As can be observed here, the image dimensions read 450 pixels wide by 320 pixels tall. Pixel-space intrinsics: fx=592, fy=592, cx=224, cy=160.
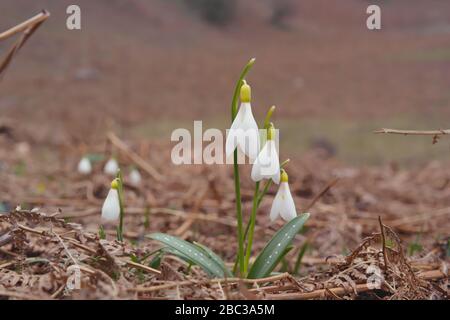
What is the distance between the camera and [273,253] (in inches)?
54.7

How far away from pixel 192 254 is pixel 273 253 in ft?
0.62

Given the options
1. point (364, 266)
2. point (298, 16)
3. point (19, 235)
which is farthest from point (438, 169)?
point (298, 16)

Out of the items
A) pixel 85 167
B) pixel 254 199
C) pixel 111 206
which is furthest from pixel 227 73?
pixel 254 199

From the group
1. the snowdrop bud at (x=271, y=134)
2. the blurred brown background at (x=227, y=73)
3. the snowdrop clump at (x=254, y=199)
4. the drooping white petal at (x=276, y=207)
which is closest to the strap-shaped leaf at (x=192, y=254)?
the snowdrop clump at (x=254, y=199)

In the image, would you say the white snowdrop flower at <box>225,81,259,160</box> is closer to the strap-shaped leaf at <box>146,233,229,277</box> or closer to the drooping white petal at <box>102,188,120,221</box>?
the strap-shaped leaf at <box>146,233,229,277</box>

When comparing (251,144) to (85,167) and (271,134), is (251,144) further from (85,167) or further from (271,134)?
(85,167)

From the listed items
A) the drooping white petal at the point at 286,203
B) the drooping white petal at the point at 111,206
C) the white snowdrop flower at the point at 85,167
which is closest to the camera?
the drooping white petal at the point at 286,203

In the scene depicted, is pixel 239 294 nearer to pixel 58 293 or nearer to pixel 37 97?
pixel 58 293

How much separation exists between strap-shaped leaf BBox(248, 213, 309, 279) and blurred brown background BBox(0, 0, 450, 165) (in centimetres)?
262

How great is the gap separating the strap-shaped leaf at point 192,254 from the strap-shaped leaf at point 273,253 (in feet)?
0.28

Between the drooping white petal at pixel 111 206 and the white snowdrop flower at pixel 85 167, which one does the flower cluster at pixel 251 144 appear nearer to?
the drooping white petal at pixel 111 206

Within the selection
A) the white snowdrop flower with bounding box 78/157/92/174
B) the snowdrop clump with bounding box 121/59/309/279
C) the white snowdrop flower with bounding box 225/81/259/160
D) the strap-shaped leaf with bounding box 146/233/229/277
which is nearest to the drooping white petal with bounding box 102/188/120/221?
the snowdrop clump with bounding box 121/59/309/279

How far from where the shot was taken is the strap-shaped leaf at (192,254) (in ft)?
4.44

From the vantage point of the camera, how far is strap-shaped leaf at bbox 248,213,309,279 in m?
1.38
